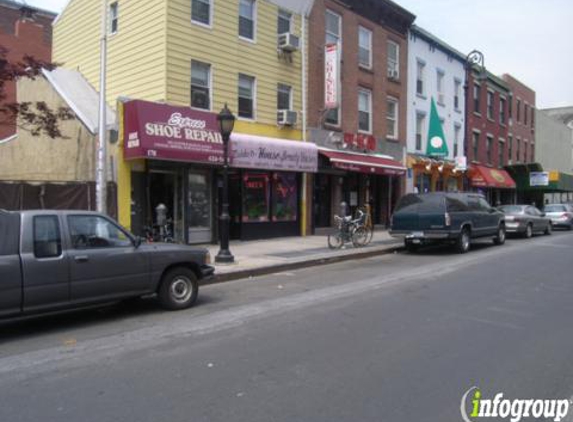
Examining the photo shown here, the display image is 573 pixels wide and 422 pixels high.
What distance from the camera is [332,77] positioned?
1928 centimetres

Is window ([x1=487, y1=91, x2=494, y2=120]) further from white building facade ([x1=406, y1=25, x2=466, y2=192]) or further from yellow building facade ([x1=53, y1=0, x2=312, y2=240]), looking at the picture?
yellow building facade ([x1=53, y1=0, x2=312, y2=240])

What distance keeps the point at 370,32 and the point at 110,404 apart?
70.2ft

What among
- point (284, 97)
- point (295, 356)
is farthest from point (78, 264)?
point (284, 97)

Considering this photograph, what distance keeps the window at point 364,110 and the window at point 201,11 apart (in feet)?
26.9

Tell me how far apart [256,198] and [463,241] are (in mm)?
6783

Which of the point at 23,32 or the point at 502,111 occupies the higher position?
the point at 23,32

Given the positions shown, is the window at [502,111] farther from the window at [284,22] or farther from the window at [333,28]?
the window at [284,22]

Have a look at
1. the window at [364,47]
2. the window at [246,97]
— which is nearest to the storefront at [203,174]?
the window at [246,97]

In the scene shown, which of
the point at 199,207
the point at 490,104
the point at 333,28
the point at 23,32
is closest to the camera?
the point at 199,207

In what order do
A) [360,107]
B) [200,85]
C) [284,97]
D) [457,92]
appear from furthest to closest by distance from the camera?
[457,92]
[360,107]
[284,97]
[200,85]

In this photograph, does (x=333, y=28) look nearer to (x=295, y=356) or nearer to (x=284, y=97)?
(x=284, y=97)

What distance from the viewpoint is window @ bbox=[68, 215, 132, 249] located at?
22.7 ft

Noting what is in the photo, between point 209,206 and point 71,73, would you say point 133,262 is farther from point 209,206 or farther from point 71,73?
point 71,73

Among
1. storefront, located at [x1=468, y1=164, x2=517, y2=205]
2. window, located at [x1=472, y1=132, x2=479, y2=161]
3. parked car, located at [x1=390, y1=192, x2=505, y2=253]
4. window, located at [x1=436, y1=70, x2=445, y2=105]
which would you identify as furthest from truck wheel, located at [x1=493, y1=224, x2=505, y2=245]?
window, located at [x1=472, y1=132, x2=479, y2=161]
